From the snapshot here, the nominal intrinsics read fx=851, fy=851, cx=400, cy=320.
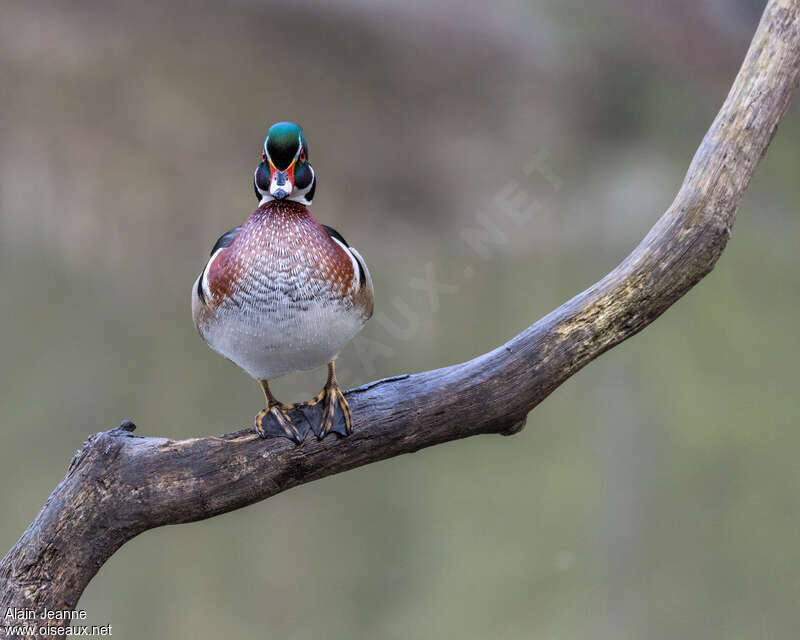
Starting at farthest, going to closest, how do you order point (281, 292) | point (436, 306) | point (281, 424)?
point (436, 306) → point (281, 424) → point (281, 292)

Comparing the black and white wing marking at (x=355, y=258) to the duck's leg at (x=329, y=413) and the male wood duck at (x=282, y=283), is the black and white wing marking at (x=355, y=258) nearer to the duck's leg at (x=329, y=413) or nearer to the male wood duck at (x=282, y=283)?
the male wood duck at (x=282, y=283)

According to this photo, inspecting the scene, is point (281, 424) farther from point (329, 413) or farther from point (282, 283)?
point (282, 283)

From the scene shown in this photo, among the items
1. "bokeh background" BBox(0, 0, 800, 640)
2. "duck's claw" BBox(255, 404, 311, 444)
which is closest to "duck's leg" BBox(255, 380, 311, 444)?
"duck's claw" BBox(255, 404, 311, 444)

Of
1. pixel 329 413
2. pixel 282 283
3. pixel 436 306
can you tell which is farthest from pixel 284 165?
pixel 436 306

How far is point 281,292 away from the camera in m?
0.89

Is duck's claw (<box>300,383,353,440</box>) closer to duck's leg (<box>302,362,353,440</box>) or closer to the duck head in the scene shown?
duck's leg (<box>302,362,353,440</box>)

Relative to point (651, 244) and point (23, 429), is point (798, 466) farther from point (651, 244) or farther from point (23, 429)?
point (23, 429)

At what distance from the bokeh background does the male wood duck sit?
0.91 m

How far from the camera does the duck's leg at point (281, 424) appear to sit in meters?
0.99

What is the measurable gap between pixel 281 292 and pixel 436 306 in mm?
1046

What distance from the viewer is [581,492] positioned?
6.24 feet

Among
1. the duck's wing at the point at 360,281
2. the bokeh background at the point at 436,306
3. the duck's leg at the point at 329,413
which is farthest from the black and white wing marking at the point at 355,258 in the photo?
the bokeh background at the point at 436,306

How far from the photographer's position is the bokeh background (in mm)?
1792

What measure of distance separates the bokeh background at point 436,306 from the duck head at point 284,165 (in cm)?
93
